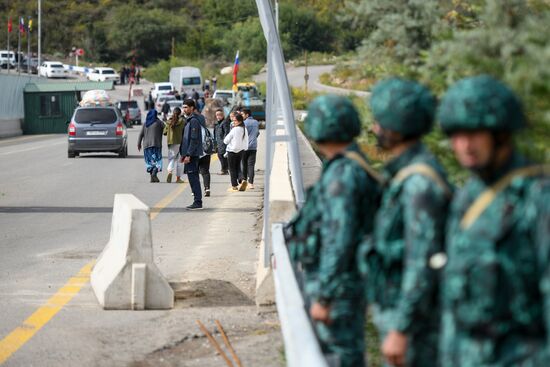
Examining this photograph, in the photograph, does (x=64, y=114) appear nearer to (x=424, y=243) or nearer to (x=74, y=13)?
(x=424, y=243)

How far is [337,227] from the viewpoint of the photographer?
4.96m

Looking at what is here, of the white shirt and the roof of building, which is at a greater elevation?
the white shirt

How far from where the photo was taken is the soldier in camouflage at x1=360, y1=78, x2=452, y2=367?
3.98 metres

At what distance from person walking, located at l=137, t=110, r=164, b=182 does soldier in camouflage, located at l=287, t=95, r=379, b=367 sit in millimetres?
19302

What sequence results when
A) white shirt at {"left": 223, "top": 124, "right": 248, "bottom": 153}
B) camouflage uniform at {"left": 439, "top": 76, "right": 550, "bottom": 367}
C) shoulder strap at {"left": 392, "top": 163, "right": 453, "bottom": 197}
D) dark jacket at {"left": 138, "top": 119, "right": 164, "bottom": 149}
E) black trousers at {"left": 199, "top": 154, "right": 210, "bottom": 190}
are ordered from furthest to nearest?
dark jacket at {"left": 138, "top": 119, "right": 164, "bottom": 149} → white shirt at {"left": 223, "top": 124, "right": 248, "bottom": 153} → black trousers at {"left": 199, "top": 154, "right": 210, "bottom": 190} → shoulder strap at {"left": 392, "top": 163, "right": 453, "bottom": 197} → camouflage uniform at {"left": 439, "top": 76, "right": 550, "bottom": 367}

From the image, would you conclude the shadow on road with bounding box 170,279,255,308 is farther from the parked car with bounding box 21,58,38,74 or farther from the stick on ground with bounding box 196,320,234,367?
the parked car with bounding box 21,58,38,74

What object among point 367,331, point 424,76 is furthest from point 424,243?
point 367,331

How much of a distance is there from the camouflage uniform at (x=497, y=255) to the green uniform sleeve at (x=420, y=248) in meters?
0.27

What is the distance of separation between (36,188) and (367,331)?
1625 centimetres

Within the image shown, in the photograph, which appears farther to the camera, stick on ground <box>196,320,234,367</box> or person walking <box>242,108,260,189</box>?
person walking <box>242,108,260,189</box>

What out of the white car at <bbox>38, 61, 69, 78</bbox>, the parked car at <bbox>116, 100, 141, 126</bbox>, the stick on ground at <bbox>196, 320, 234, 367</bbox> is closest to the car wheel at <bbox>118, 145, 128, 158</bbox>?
the stick on ground at <bbox>196, 320, 234, 367</bbox>

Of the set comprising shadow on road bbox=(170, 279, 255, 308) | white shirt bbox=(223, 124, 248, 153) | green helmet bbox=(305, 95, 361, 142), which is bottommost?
shadow on road bbox=(170, 279, 255, 308)

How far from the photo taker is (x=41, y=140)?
4981 centimetres

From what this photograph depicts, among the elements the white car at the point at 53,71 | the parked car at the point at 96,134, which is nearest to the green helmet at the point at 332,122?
the parked car at the point at 96,134
